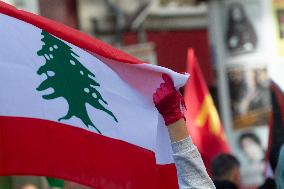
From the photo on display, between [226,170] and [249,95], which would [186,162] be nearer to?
[226,170]

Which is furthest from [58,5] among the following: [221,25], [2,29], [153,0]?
[2,29]

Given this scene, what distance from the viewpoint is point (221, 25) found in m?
12.0

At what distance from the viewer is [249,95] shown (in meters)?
11.8

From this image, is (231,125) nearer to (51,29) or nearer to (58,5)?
(58,5)

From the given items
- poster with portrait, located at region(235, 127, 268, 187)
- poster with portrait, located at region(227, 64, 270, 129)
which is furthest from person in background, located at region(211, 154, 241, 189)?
poster with portrait, located at region(227, 64, 270, 129)

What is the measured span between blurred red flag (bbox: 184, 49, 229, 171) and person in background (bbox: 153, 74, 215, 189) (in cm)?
356

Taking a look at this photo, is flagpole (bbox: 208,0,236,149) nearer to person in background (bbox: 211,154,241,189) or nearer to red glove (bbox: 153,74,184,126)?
person in background (bbox: 211,154,241,189)

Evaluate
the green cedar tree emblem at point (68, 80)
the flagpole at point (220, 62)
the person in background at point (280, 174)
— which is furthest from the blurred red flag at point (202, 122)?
the flagpole at point (220, 62)

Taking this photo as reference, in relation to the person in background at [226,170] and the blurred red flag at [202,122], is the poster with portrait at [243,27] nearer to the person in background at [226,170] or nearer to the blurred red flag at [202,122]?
the blurred red flag at [202,122]

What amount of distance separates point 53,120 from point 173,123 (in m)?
0.59

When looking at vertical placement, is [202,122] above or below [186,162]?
above

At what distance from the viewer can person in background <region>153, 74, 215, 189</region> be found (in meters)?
3.35

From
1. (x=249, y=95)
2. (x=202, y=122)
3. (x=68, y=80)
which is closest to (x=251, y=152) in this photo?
(x=249, y=95)

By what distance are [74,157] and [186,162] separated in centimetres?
54
